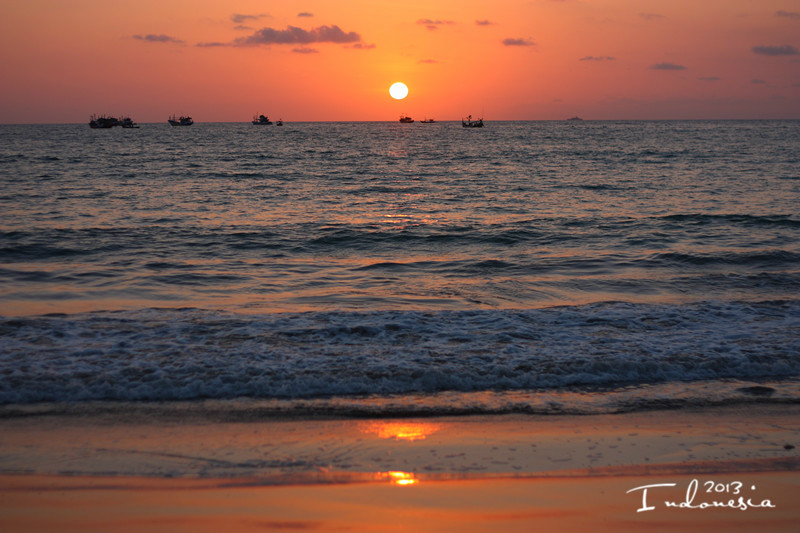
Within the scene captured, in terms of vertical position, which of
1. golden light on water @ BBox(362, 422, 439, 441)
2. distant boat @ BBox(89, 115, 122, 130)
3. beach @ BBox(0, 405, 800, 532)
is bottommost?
golden light on water @ BBox(362, 422, 439, 441)

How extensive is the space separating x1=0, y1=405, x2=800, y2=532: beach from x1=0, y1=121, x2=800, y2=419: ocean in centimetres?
50

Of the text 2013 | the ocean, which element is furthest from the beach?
the ocean

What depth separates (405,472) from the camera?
4875mm

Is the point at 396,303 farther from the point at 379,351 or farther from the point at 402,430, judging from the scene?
the point at 402,430

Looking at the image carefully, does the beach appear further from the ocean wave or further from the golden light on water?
the ocean wave

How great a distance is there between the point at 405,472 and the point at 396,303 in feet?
21.7

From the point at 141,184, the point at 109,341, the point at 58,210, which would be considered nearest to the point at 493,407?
the point at 109,341

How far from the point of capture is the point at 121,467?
4926 millimetres

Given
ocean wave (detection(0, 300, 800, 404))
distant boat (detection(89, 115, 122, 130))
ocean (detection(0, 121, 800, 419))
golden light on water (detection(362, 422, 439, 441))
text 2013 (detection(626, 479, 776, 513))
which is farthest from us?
distant boat (detection(89, 115, 122, 130))

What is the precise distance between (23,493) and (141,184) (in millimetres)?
31619

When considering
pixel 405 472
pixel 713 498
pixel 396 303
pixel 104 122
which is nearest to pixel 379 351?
pixel 396 303

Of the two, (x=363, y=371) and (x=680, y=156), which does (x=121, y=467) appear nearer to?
(x=363, y=371)

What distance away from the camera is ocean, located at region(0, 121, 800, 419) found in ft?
23.1

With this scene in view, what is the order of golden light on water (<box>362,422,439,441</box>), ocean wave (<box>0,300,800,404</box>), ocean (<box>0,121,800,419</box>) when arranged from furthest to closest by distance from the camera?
ocean wave (<box>0,300,800,404</box>), ocean (<box>0,121,800,419</box>), golden light on water (<box>362,422,439,441</box>)
